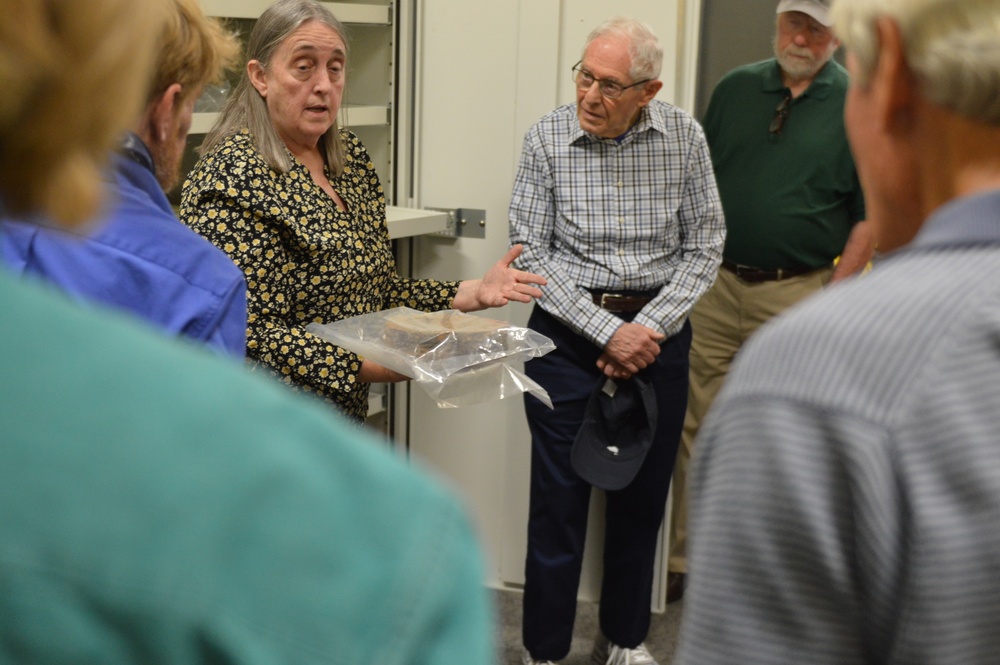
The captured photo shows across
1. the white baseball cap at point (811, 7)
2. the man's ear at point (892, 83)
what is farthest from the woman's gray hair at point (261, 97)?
the man's ear at point (892, 83)

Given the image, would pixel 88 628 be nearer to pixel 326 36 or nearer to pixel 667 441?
pixel 326 36

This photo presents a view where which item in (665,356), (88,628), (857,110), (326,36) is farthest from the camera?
(665,356)

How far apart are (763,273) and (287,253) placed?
1.51 metres

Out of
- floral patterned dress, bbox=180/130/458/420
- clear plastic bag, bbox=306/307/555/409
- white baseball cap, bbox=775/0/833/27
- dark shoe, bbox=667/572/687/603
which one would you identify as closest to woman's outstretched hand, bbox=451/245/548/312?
clear plastic bag, bbox=306/307/555/409

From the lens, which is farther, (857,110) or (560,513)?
(560,513)

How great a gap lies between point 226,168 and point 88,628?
1.74 metres

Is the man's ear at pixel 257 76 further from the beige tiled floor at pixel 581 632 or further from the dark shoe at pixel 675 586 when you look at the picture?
the dark shoe at pixel 675 586

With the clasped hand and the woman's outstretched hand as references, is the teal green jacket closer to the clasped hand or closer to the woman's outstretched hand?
the woman's outstretched hand

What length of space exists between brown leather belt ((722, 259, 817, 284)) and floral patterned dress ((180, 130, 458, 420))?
1267 millimetres

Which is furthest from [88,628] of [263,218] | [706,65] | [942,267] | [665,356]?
[706,65]

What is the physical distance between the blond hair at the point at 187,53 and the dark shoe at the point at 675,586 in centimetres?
248

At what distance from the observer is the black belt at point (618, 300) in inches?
105

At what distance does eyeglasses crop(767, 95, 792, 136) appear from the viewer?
9.90 feet

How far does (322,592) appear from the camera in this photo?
16.6 inches
